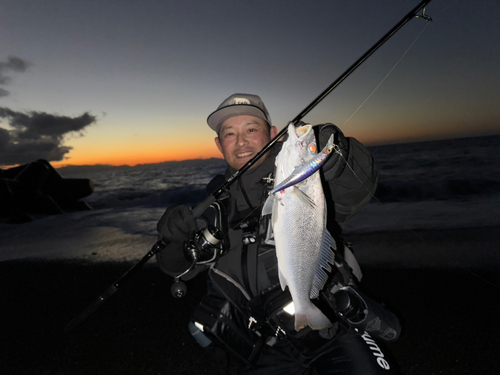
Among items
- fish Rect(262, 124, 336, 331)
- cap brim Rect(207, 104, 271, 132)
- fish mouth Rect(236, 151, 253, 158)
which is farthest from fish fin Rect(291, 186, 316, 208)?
cap brim Rect(207, 104, 271, 132)

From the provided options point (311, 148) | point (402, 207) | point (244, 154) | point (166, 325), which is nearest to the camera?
point (311, 148)

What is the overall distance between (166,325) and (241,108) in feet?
11.9

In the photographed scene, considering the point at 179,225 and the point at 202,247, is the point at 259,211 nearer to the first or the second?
the point at 202,247

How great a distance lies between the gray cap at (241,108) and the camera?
11.2ft

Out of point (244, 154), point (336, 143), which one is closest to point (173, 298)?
point (244, 154)

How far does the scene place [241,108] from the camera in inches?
135

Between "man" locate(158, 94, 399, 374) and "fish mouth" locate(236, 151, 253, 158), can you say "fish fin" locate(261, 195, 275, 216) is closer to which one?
"man" locate(158, 94, 399, 374)

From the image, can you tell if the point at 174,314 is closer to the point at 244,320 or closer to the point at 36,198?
the point at 244,320

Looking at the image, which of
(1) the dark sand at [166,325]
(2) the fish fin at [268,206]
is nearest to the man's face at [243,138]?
(2) the fish fin at [268,206]

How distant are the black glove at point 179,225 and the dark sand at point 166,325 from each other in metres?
1.80

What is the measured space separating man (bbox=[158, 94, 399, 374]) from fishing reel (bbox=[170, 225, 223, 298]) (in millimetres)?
58

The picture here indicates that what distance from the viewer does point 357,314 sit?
2.37 metres

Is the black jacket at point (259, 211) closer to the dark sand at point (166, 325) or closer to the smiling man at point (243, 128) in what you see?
the smiling man at point (243, 128)

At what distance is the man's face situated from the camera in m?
3.38
